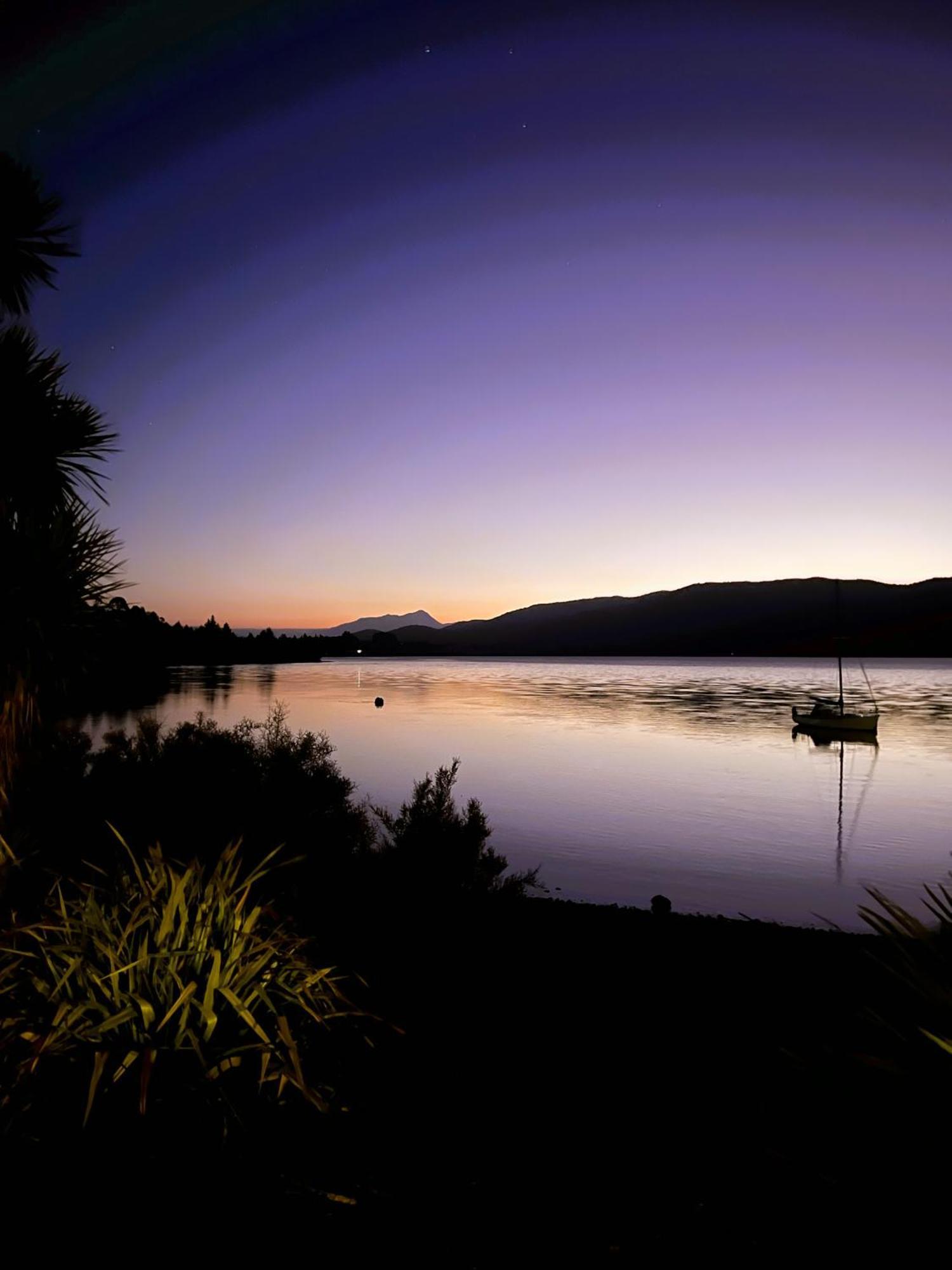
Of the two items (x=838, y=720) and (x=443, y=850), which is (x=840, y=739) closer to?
(x=838, y=720)

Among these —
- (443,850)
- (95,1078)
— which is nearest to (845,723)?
(443,850)

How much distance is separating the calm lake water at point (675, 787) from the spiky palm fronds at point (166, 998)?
3.00 m

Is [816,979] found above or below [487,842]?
above

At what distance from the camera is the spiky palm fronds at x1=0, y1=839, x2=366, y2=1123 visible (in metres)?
3.28

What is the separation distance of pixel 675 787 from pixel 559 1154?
28.5m

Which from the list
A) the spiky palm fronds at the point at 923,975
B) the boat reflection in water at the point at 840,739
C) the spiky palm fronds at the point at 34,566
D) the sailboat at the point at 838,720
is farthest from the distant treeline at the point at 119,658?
the sailboat at the point at 838,720

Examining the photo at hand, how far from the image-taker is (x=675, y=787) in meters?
30.7

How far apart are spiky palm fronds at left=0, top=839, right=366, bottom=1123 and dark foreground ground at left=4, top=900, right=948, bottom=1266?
0.28m

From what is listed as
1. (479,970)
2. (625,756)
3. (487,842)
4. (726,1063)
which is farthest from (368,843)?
(625,756)

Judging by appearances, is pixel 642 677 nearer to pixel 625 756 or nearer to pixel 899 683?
pixel 899 683

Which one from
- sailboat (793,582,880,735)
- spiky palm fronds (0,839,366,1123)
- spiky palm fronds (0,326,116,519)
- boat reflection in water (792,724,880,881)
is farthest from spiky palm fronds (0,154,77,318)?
sailboat (793,582,880,735)

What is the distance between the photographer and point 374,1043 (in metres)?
4.25

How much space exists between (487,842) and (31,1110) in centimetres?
1767

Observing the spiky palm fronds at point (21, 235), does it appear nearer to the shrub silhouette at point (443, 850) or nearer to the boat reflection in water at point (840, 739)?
the shrub silhouette at point (443, 850)
